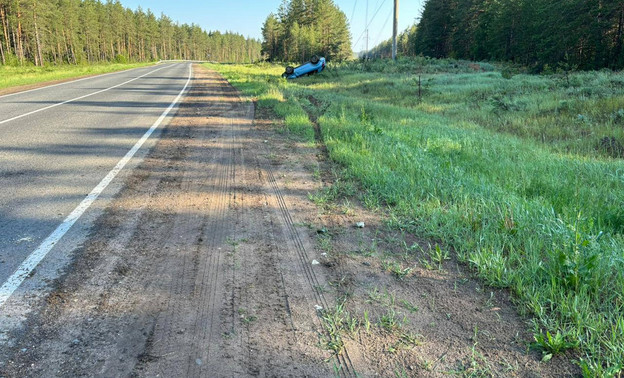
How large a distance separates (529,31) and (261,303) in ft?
161

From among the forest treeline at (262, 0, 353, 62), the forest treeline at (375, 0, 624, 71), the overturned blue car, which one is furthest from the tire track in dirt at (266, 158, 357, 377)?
the forest treeline at (262, 0, 353, 62)

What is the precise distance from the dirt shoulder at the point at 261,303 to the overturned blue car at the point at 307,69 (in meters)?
27.5

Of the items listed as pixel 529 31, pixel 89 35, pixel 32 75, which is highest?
pixel 89 35

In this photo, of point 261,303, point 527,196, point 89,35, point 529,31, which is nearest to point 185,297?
point 261,303

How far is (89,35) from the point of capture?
84125 mm

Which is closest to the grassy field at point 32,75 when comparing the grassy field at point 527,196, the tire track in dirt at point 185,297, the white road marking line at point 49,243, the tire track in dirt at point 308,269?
the grassy field at point 527,196

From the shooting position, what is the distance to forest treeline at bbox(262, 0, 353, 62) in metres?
66.8

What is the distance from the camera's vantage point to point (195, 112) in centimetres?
1235

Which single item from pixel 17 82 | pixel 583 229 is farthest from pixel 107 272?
pixel 17 82

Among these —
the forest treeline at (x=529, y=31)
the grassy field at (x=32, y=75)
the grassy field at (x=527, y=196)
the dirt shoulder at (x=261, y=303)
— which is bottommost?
the dirt shoulder at (x=261, y=303)

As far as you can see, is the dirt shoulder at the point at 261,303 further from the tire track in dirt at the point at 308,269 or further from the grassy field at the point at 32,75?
the grassy field at the point at 32,75

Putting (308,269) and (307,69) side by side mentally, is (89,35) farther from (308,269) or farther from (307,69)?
(308,269)

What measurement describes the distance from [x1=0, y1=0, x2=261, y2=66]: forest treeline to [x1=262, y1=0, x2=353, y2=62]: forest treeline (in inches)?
1385

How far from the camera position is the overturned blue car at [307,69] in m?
30.9
